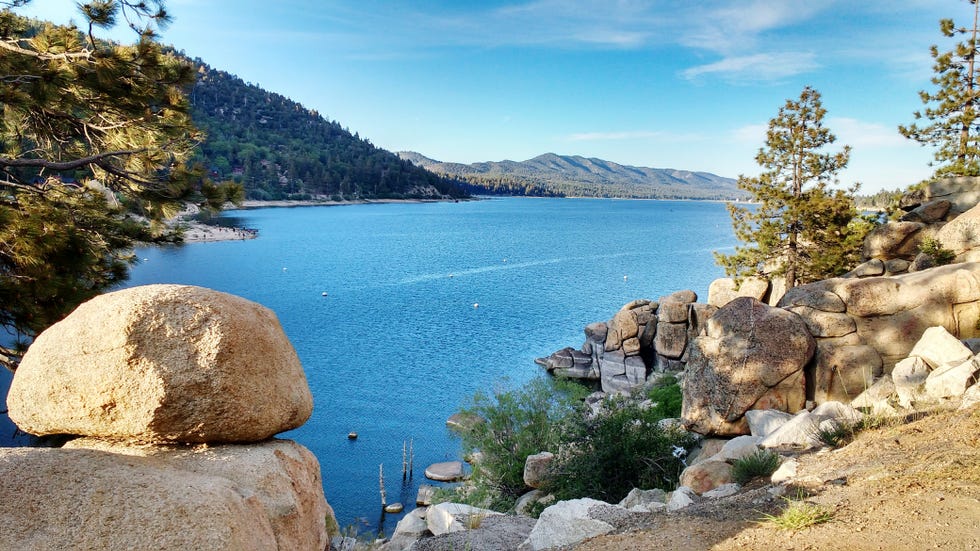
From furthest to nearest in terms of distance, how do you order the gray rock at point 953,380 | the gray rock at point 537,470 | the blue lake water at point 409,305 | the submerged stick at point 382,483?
the blue lake water at point 409,305 → the submerged stick at point 382,483 → the gray rock at point 537,470 → the gray rock at point 953,380

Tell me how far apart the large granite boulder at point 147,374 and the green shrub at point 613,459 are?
11159 mm

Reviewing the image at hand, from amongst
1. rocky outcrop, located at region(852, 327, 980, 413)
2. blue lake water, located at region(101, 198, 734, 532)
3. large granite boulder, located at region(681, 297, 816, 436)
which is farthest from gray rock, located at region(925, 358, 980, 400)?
blue lake water, located at region(101, 198, 734, 532)

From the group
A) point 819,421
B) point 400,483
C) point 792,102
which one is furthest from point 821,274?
point 400,483

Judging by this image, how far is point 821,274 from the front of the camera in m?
29.3

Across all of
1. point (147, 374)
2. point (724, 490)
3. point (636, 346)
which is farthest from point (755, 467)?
point (636, 346)

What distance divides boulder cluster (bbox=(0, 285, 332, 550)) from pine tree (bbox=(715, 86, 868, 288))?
29.6 metres

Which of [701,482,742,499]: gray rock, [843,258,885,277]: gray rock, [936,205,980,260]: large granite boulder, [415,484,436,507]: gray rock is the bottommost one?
[415,484,436,507]: gray rock

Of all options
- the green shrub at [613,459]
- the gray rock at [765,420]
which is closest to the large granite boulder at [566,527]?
the green shrub at [613,459]

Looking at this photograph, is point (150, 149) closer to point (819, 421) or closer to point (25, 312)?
point (25, 312)

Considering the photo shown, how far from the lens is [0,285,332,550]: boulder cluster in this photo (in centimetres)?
441

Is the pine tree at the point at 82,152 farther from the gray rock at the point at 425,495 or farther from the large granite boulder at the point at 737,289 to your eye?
the large granite boulder at the point at 737,289

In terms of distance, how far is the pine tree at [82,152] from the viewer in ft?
29.4

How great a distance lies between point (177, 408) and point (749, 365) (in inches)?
599

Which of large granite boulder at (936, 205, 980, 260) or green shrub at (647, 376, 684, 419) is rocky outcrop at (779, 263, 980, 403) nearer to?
large granite boulder at (936, 205, 980, 260)
